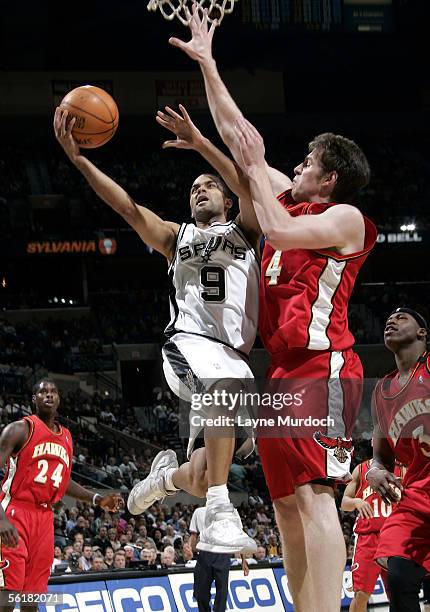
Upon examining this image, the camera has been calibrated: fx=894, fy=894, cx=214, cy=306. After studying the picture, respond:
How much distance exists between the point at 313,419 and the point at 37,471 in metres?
3.99

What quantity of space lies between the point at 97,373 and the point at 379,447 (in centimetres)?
1488

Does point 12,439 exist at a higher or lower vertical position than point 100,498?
higher

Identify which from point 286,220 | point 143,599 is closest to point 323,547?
point 286,220

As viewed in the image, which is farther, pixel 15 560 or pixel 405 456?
pixel 15 560

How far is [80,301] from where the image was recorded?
2386 cm

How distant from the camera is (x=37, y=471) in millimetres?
7301

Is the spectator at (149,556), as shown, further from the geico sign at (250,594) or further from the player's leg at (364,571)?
the player's leg at (364,571)

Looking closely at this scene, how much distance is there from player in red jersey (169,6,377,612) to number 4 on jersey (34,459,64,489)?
3.68m

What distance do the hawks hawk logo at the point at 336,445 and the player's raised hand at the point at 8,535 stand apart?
334 cm

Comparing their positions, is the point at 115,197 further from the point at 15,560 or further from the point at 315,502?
the point at 15,560

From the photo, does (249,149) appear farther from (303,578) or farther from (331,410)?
(303,578)

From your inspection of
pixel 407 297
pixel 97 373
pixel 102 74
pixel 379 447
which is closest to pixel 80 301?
pixel 97 373

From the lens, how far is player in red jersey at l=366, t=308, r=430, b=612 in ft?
16.1

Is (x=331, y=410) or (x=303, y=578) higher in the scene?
(x=331, y=410)
